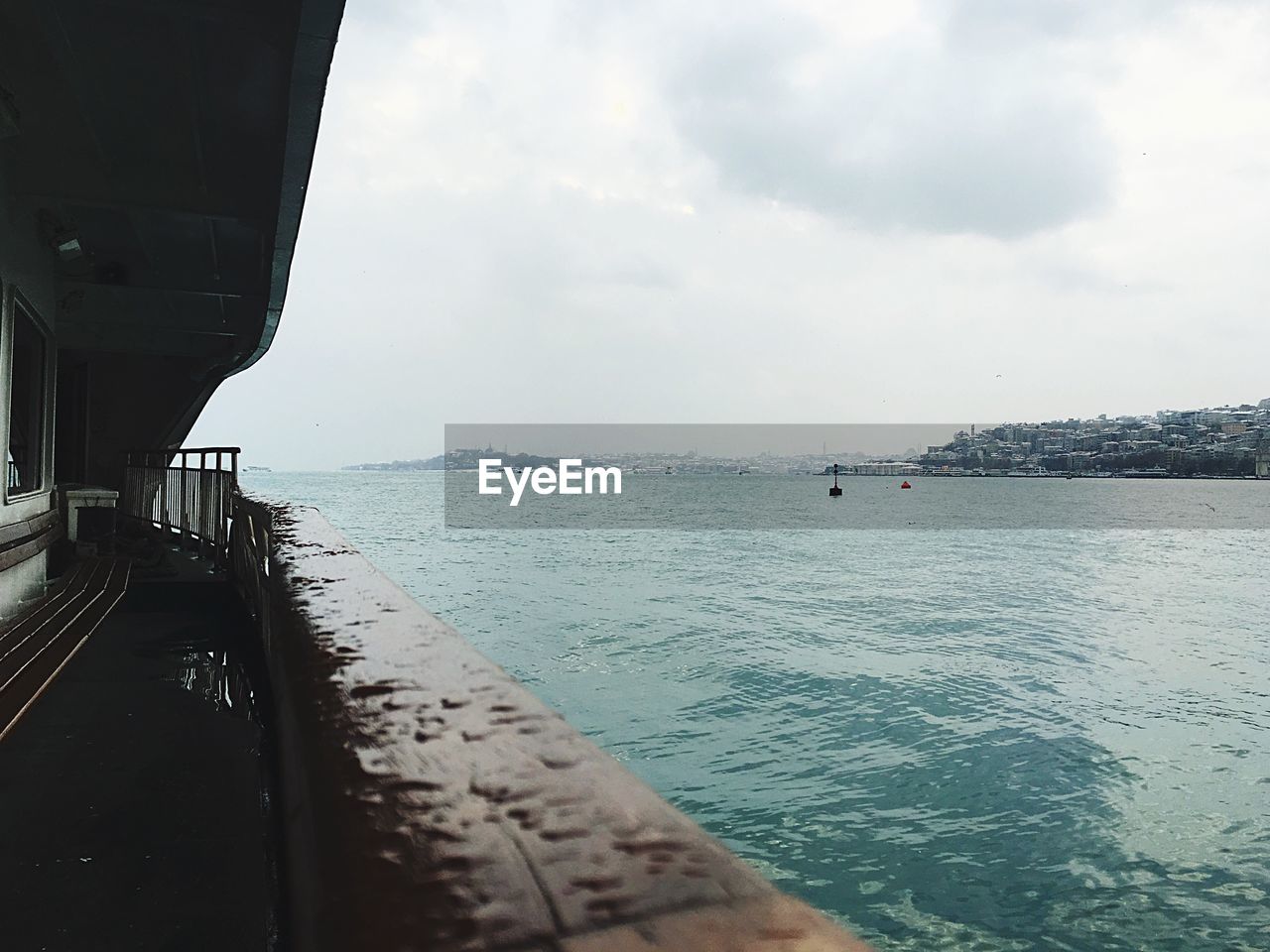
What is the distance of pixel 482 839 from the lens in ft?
2.41

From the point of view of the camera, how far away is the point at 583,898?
2.06ft

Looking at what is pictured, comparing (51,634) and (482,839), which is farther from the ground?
(482,839)

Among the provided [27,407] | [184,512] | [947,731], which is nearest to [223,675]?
[27,407]

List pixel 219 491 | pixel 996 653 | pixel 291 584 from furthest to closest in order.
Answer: pixel 996 653 → pixel 219 491 → pixel 291 584

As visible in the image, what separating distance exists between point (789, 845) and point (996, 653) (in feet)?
41.3

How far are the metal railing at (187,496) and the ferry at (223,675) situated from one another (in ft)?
0.19

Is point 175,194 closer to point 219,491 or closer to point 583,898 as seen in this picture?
point 219,491

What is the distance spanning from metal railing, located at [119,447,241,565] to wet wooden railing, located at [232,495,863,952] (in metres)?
6.94

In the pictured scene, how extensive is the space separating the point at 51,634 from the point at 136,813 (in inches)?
88.3

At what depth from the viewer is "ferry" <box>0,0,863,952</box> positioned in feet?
2.17

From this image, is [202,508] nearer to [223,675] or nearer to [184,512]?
[184,512]

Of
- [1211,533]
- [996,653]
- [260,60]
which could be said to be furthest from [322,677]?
[1211,533]

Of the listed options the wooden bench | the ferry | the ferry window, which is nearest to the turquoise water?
the ferry

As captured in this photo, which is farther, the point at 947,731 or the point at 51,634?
the point at 947,731
